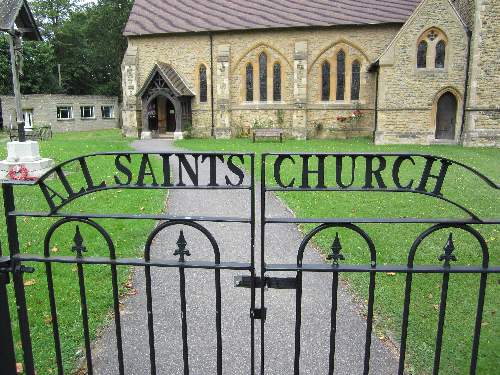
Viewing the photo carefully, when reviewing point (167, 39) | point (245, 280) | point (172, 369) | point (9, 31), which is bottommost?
point (172, 369)

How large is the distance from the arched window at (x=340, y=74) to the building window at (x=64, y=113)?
88.0 ft

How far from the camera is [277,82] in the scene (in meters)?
27.4

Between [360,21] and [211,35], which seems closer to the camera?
[360,21]

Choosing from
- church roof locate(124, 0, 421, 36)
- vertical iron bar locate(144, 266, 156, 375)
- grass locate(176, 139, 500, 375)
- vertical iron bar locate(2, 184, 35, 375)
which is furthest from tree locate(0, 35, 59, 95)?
vertical iron bar locate(144, 266, 156, 375)

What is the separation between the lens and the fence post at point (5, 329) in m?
2.44

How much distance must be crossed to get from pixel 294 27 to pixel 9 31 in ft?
59.9

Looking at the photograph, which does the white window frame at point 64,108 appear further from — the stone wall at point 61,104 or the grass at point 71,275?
the grass at point 71,275

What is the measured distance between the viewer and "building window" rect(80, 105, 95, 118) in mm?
42022

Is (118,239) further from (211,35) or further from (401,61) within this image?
(211,35)

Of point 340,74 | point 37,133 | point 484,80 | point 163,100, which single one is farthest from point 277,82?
point 37,133

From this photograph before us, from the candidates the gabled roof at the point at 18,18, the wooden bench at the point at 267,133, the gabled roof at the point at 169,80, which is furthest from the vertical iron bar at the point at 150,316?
the gabled roof at the point at 169,80

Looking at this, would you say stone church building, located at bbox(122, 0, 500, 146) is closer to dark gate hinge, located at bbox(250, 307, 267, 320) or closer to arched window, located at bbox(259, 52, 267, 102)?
arched window, located at bbox(259, 52, 267, 102)

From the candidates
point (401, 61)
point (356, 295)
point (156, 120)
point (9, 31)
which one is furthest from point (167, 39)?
point (356, 295)

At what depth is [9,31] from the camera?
11.6 meters
